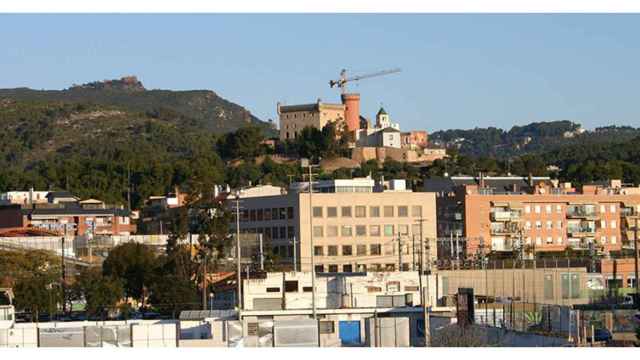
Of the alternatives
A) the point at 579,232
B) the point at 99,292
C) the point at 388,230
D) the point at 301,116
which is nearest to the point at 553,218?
the point at 579,232

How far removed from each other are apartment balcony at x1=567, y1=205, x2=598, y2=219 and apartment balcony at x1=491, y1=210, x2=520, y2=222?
388 cm

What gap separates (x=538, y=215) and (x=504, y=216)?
11.1 ft

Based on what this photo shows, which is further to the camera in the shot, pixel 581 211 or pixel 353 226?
pixel 581 211

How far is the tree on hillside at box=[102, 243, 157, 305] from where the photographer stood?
5650cm

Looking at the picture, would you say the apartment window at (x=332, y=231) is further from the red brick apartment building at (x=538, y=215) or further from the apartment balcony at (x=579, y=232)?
the apartment balcony at (x=579, y=232)

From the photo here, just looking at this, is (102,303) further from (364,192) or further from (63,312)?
(364,192)

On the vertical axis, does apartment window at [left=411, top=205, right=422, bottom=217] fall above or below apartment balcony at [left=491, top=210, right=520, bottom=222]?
above

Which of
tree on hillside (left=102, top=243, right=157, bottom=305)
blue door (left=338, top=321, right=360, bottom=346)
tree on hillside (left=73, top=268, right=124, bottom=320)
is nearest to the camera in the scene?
blue door (left=338, top=321, right=360, bottom=346)

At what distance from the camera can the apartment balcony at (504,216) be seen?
286ft

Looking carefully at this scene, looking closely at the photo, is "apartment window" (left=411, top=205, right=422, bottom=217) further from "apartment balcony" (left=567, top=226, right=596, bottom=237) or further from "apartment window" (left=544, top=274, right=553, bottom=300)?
"apartment balcony" (left=567, top=226, right=596, bottom=237)

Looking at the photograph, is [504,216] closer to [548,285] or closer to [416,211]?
[416,211]

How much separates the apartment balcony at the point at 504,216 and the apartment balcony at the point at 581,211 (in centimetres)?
388

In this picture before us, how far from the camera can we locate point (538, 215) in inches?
3543

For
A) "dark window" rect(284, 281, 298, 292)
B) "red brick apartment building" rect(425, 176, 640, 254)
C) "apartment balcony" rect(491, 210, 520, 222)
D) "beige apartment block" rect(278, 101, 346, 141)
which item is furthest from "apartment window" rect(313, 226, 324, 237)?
"beige apartment block" rect(278, 101, 346, 141)
